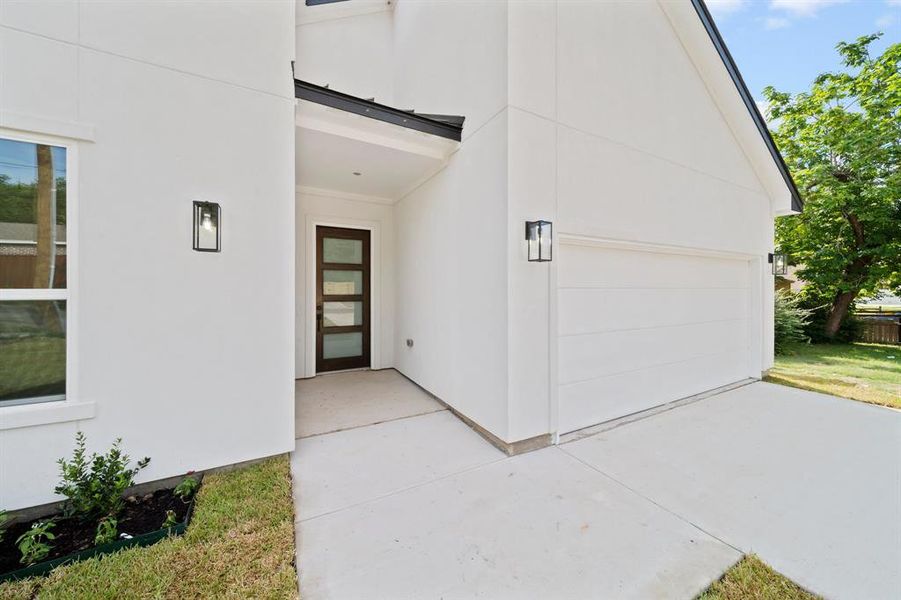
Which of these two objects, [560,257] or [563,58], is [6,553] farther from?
[563,58]

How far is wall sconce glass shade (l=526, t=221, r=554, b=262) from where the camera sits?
11.0 ft

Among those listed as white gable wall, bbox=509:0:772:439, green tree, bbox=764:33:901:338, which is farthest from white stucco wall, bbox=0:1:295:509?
green tree, bbox=764:33:901:338

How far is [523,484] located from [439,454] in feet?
2.84

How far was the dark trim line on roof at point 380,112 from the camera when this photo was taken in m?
3.36

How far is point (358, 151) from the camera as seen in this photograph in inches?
161

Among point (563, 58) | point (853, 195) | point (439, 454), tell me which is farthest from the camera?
point (853, 195)

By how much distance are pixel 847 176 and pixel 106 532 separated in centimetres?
1638

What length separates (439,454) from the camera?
11.1ft

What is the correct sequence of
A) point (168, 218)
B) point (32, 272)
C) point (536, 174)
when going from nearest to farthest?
point (32, 272), point (168, 218), point (536, 174)

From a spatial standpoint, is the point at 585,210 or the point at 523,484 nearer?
the point at 523,484

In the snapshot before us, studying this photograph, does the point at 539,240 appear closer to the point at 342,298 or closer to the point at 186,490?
the point at 186,490

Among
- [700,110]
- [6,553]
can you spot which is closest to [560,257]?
[700,110]

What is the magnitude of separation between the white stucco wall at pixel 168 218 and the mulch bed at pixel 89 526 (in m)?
0.17

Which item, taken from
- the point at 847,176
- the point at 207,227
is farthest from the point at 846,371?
the point at 207,227
